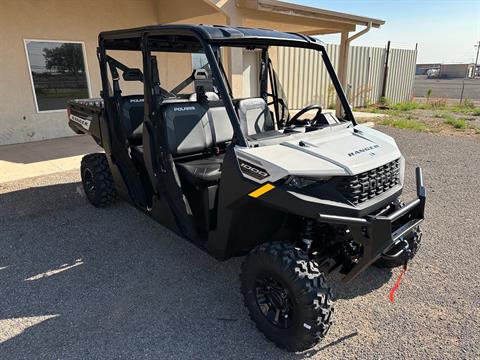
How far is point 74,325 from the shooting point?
7.86 ft

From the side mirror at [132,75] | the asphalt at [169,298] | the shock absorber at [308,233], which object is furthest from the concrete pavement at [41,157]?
the shock absorber at [308,233]

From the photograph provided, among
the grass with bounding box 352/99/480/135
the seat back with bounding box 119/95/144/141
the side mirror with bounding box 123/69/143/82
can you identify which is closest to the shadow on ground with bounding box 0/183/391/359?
the seat back with bounding box 119/95/144/141

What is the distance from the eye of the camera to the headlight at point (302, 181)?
2072 millimetres

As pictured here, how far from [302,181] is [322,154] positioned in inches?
9.5

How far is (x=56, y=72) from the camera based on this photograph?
293 inches

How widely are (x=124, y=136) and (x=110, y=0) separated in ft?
18.3

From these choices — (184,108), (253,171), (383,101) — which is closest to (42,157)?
(184,108)

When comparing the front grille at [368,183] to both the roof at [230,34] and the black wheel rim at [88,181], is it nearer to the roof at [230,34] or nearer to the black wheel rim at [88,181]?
the roof at [230,34]

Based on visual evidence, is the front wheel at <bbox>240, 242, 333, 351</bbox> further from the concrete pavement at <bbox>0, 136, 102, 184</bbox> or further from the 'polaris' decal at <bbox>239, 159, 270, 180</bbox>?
the concrete pavement at <bbox>0, 136, 102, 184</bbox>

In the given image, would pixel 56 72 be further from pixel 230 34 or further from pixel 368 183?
pixel 368 183

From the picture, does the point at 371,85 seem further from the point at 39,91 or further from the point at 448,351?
the point at 448,351

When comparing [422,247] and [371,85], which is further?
[371,85]

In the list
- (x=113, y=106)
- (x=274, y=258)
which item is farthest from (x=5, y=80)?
(x=274, y=258)

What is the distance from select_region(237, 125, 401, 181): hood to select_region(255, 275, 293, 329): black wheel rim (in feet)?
2.22
